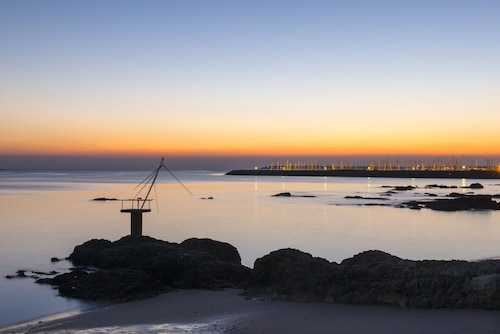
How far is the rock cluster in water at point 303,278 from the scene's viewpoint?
1034 cm

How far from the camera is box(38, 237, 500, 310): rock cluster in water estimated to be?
407 inches

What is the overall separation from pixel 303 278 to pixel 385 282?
186cm

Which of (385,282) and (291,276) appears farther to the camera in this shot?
(291,276)

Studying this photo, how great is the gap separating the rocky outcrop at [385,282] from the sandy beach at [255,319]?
0.29m

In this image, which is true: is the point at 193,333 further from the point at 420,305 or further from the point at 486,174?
the point at 486,174

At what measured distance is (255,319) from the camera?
9867 mm

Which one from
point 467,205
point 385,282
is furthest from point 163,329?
point 467,205

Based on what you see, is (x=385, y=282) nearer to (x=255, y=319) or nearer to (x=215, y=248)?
(x=255, y=319)

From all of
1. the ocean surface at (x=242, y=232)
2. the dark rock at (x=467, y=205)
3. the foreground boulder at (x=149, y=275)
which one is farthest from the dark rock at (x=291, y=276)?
the dark rock at (x=467, y=205)

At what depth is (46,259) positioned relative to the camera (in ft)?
68.7

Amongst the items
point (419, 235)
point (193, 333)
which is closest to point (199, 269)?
point (193, 333)

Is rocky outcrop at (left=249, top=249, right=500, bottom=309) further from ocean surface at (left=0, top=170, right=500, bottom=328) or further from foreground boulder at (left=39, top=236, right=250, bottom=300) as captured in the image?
ocean surface at (left=0, top=170, right=500, bottom=328)

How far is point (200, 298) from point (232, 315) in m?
2.02

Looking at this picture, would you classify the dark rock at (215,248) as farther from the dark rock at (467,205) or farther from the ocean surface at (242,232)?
the dark rock at (467,205)
